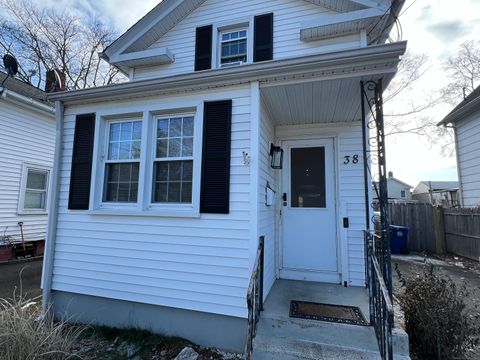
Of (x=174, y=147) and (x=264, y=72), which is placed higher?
(x=264, y=72)

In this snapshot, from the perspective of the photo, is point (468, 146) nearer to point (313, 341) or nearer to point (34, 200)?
point (313, 341)

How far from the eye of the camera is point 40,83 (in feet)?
48.4

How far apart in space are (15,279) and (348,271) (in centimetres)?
659

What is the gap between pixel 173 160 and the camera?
3.79m

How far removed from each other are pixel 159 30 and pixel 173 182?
3.85 metres

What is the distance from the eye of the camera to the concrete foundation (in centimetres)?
317

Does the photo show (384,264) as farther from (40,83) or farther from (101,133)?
(40,83)

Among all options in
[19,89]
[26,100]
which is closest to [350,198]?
[26,100]

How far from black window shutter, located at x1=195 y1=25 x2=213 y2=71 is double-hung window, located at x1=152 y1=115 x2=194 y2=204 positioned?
2.03 meters

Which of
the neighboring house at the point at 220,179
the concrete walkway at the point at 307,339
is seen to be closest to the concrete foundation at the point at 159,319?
the neighboring house at the point at 220,179

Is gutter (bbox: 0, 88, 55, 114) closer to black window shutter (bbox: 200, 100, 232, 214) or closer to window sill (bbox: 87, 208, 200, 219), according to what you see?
window sill (bbox: 87, 208, 200, 219)

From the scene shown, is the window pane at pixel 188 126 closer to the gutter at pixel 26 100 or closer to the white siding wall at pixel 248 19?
the white siding wall at pixel 248 19

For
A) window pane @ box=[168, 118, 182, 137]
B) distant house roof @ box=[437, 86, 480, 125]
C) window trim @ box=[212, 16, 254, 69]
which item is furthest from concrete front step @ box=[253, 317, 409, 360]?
distant house roof @ box=[437, 86, 480, 125]

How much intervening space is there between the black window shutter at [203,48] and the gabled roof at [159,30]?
0.55 meters
